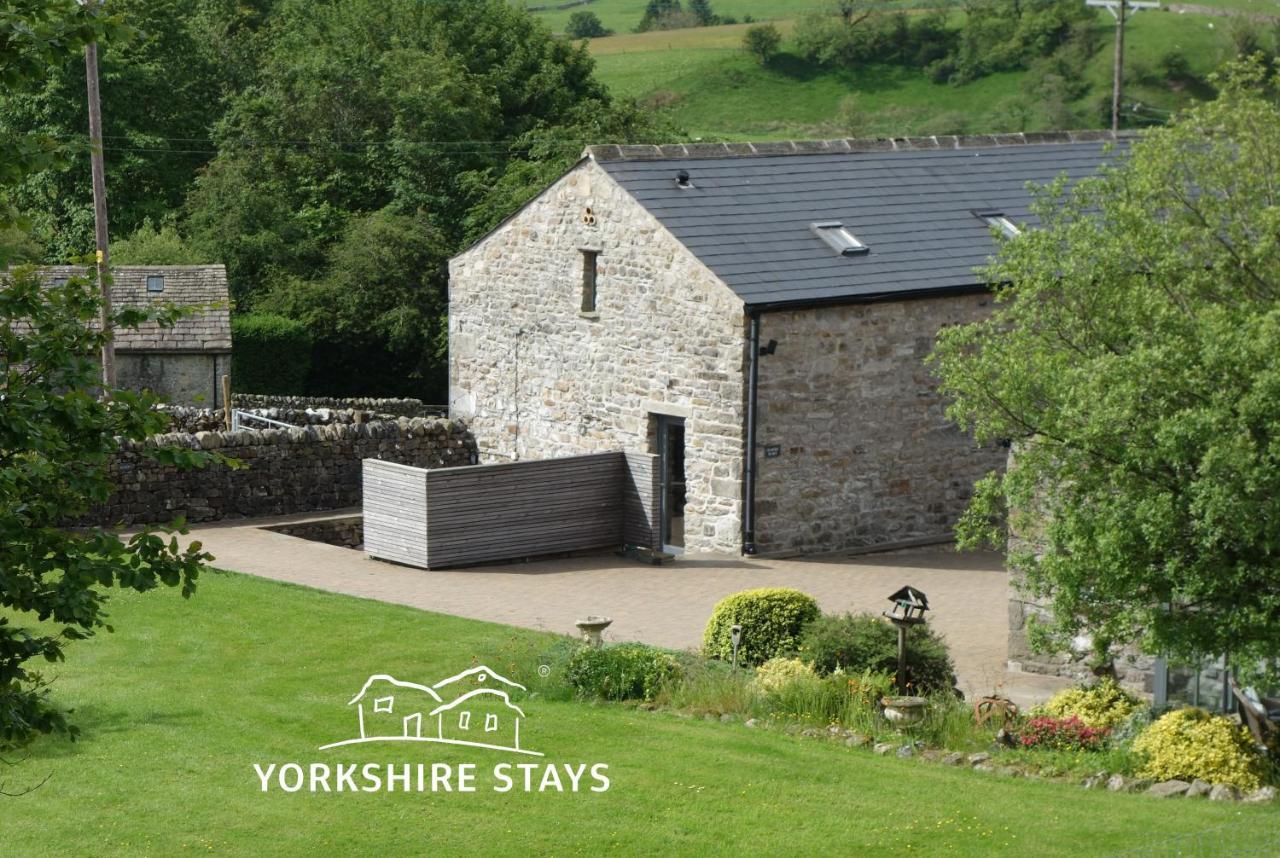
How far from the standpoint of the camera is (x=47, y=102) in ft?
143

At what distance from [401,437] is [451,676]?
1121 cm

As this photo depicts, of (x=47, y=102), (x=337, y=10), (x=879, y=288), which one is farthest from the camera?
(x=337, y=10)

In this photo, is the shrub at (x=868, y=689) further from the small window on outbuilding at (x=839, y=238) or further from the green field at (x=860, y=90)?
the green field at (x=860, y=90)

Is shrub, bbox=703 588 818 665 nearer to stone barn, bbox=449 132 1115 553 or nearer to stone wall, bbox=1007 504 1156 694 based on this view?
stone wall, bbox=1007 504 1156 694

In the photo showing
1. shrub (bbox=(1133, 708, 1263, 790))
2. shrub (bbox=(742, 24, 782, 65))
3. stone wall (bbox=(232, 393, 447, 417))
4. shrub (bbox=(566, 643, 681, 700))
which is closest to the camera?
shrub (bbox=(1133, 708, 1263, 790))

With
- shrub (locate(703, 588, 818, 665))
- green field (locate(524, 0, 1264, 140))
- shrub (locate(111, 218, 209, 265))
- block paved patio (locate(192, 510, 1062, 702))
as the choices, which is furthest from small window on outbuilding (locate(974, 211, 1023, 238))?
green field (locate(524, 0, 1264, 140))

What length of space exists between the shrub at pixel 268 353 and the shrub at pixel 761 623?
70.3 feet

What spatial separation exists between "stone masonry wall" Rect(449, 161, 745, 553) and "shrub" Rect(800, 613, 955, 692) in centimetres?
726

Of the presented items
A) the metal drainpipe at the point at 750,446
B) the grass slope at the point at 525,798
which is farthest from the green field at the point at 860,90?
the grass slope at the point at 525,798

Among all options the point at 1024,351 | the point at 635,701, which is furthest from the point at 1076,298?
the point at 635,701

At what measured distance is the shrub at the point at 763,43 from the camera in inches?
3066

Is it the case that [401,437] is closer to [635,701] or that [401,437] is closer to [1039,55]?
[635,701]

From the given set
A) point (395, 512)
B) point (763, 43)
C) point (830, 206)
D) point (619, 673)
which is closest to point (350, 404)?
point (395, 512)

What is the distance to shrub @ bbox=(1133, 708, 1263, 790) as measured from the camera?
12.6 metres
